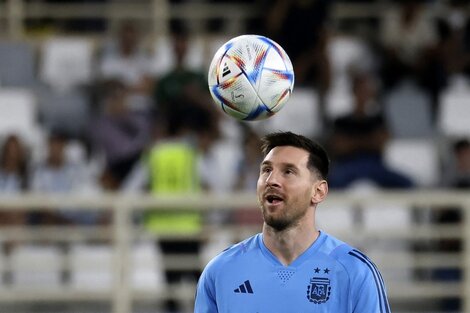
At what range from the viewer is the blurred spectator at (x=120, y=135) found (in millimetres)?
12469

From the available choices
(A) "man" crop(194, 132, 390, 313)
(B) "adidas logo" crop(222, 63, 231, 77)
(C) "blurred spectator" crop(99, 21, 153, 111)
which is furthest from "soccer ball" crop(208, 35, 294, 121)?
(C) "blurred spectator" crop(99, 21, 153, 111)

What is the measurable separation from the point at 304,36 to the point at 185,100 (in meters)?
1.72

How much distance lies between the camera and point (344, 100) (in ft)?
43.5

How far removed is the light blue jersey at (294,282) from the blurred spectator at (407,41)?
8673 mm

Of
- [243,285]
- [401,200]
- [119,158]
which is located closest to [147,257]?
[119,158]

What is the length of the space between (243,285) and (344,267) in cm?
43

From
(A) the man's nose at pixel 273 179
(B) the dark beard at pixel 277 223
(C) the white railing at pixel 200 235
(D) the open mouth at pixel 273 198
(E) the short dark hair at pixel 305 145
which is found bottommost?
(C) the white railing at pixel 200 235

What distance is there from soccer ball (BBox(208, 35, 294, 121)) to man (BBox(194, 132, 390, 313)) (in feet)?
1.81

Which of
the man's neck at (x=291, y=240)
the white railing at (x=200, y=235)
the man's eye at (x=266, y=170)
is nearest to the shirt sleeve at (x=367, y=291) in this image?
the man's neck at (x=291, y=240)

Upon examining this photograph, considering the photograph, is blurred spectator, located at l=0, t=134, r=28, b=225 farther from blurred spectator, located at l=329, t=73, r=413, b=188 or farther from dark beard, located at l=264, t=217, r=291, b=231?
dark beard, located at l=264, t=217, r=291, b=231

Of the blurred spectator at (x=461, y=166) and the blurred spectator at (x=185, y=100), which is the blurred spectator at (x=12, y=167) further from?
the blurred spectator at (x=461, y=166)

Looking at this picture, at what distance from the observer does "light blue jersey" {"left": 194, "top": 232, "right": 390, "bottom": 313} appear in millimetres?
4988

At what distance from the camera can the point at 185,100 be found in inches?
496

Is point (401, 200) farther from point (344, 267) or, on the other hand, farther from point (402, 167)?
point (344, 267)
